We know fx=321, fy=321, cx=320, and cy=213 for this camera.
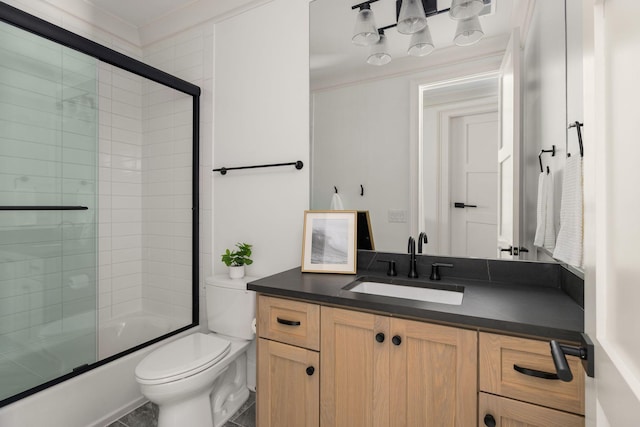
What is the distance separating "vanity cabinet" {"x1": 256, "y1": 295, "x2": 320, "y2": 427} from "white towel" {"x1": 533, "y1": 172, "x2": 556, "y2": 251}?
914mm

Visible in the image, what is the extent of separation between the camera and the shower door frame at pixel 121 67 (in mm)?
1476

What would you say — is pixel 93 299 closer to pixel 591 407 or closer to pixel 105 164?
pixel 105 164

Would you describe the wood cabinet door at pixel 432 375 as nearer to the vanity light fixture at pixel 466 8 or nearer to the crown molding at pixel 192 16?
the vanity light fixture at pixel 466 8

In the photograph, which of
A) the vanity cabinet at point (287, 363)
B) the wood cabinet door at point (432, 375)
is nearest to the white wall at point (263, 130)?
the vanity cabinet at point (287, 363)

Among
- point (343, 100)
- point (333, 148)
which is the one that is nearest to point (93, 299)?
point (333, 148)

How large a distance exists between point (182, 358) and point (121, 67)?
1668 mm

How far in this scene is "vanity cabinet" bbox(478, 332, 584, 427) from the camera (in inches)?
34.0

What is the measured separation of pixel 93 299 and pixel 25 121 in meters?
1.03

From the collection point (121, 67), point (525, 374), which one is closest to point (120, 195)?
point (121, 67)

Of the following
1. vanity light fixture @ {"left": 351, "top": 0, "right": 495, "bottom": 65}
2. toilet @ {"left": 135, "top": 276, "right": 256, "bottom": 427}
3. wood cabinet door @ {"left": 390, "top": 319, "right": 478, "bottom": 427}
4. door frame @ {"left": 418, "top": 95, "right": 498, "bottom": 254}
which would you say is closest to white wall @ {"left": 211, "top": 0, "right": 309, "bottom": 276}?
toilet @ {"left": 135, "top": 276, "right": 256, "bottom": 427}

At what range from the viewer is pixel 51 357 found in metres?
1.67

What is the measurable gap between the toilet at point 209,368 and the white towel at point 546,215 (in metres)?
1.41

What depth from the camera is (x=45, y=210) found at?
1692 mm

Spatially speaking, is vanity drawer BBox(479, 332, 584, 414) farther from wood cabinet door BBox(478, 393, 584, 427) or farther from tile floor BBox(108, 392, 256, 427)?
tile floor BBox(108, 392, 256, 427)
